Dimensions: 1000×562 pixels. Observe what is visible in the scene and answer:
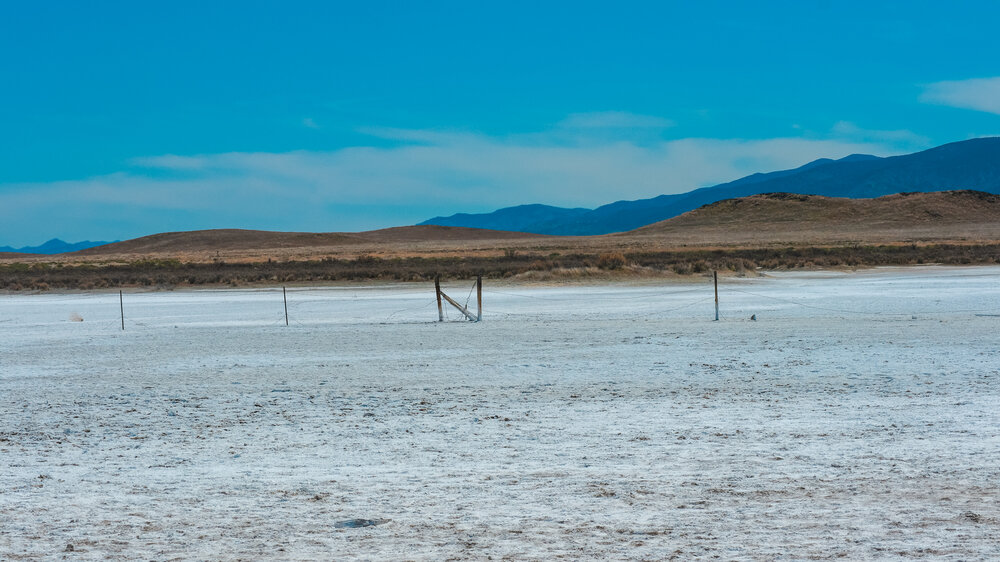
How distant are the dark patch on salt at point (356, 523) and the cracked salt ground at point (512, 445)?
63 millimetres

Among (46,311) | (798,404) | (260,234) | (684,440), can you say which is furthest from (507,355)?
(260,234)

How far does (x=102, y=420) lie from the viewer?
888 cm

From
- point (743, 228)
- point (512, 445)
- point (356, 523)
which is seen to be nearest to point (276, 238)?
point (743, 228)

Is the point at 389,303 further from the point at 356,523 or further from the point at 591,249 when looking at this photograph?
the point at 591,249

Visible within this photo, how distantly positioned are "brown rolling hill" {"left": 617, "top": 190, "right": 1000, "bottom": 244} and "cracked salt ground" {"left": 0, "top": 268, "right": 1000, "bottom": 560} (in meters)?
101

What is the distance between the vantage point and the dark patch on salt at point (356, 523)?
5.37 metres

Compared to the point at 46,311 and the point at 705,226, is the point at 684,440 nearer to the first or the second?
the point at 46,311

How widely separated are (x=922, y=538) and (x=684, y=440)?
8.81 feet

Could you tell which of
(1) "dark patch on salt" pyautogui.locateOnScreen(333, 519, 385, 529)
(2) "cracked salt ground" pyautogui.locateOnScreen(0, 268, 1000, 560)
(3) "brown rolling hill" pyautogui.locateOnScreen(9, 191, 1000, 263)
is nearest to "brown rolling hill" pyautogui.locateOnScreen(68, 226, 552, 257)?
(3) "brown rolling hill" pyautogui.locateOnScreen(9, 191, 1000, 263)

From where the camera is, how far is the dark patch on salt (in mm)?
5367

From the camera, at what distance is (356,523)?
17.8 feet

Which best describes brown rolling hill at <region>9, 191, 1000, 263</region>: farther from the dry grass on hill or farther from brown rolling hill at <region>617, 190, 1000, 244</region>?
the dry grass on hill

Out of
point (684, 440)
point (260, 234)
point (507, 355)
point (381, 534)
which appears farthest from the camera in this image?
point (260, 234)

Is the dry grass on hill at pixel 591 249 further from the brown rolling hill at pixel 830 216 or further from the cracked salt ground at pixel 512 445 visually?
the cracked salt ground at pixel 512 445
